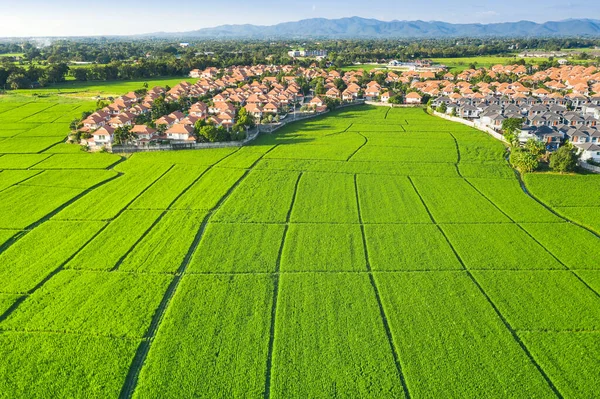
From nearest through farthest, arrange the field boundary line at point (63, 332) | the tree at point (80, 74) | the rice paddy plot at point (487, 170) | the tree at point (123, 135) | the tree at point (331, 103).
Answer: the field boundary line at point (63, 332) < the rice paddy plot at point (487, 170) < the tree at point (123, 135) < the tree at point (331, 103) < the tree at point (80, 74)

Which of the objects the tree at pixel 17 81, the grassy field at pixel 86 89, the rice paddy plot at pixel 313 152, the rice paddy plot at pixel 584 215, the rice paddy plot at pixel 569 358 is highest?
the tree at pixel 17 81

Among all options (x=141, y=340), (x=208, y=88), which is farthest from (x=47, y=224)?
(x=208, y=88)

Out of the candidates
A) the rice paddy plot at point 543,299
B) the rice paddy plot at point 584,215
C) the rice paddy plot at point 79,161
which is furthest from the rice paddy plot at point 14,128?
the rice paddy plot at point 584,215

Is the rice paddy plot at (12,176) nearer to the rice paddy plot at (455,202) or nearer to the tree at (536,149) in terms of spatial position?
the rice paddy plot at (455,202)

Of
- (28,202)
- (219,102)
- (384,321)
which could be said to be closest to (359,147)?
(219,102)

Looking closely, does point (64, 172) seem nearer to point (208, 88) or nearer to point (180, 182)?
point (180, 182)

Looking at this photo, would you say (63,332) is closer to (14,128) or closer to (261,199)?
(261,199)
